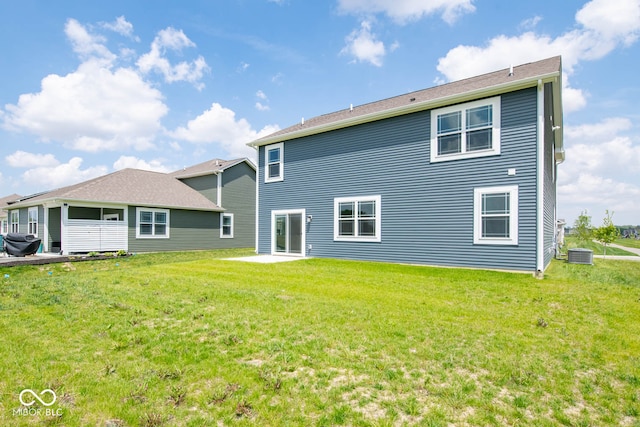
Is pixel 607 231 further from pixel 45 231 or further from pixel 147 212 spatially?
pixel 45 231

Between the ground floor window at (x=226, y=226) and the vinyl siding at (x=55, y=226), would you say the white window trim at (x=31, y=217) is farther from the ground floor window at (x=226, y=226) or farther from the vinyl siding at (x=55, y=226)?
the ground floor window at (x=226, y=226)

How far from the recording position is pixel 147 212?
1969 cm

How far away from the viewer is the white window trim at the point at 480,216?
9680mm

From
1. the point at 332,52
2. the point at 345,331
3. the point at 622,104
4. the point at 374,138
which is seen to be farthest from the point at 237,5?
the point at 622,104

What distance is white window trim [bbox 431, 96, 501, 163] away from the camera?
1009 centimetres

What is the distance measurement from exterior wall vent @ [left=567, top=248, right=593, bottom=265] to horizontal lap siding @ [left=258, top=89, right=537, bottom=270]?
5750 mm

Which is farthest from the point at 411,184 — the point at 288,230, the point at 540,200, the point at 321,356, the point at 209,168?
the point at 209,168

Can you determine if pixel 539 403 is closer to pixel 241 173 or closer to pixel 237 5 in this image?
pixel 237 5

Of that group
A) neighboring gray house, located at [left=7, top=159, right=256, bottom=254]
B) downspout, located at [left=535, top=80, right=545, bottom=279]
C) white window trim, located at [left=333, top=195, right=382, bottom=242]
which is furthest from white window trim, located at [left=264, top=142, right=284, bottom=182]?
downspout, located at [left=535, top=80, right=545, bottom=279]

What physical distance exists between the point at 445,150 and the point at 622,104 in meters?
8.04

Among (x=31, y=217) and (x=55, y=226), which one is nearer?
(x=55, y=226)

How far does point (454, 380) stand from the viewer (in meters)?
3.10

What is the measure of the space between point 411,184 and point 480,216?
2.62m

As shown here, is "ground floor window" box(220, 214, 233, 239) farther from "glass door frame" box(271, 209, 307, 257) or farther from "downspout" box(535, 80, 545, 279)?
"downspout" box(535, 80, 545, 279)
